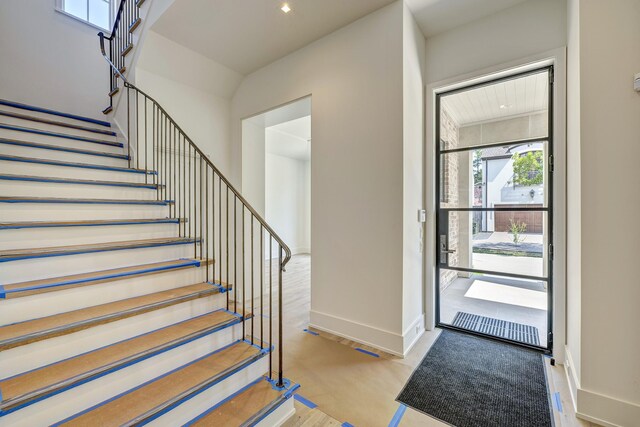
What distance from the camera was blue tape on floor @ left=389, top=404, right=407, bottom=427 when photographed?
1.71 m

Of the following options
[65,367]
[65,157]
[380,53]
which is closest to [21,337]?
[65,367]

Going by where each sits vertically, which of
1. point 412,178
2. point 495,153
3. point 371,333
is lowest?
point 371,333

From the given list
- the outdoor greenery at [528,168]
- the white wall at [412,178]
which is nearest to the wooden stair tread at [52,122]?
the white wall at [412,178]

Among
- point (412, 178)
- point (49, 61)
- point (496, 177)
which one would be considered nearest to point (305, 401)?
point (412, 178)

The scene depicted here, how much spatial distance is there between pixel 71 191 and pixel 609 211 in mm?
4143

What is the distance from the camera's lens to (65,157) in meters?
2.82

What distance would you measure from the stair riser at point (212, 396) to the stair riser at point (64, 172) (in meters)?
2.42

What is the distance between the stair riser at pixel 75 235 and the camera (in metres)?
1.93

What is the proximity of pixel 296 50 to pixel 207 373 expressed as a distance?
10.9 ft

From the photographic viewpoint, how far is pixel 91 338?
5.41ft

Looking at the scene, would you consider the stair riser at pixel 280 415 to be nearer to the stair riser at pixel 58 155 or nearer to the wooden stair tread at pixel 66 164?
the wooden stair tread at pixel 66 164

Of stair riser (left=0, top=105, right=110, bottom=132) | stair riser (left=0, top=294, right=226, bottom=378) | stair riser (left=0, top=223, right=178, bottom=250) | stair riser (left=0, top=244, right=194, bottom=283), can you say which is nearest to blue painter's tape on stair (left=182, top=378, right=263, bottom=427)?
stair riser (left=0, top=294, right=226, bottom=378)

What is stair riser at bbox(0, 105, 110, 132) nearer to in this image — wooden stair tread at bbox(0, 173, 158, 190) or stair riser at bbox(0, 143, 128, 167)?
stair riser at bbox(0, 143, 128, 167)

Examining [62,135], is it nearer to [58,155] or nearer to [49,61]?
[58,155]
